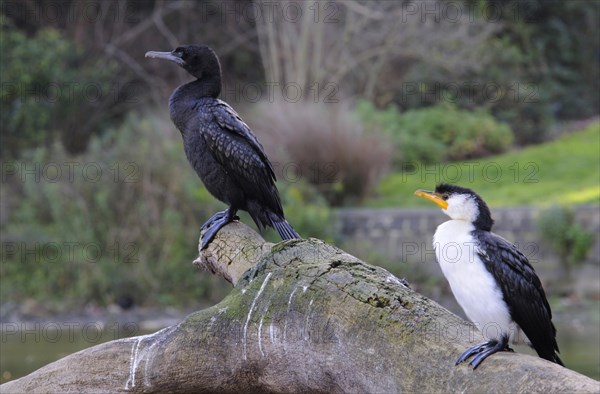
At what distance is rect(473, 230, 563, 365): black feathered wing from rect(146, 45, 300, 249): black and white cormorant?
6.62 feet

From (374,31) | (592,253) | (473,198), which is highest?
(374,31)

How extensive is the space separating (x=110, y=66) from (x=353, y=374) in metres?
15.2

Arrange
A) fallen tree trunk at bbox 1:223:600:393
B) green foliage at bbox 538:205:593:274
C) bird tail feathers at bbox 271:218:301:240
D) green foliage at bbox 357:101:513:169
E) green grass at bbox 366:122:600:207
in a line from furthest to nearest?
1. green foliage at bbox 357:101:513:169
2. green grass at bbox 366:122:600:207
3. green foliage at bbox 538:205:593:274
4. bird tail feathers at bbox 271:218:301:240
5. fallen tree trunk at bbox 1:223:600:393

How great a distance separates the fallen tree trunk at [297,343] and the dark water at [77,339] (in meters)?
4.72

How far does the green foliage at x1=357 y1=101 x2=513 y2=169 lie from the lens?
1673 centimetres

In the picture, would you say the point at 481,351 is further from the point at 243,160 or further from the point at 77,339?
the point at 77,339

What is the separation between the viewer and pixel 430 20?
18.9 metres

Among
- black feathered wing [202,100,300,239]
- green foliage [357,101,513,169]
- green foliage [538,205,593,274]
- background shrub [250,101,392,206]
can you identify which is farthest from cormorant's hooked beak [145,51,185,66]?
green foliage [357,101,513,169]

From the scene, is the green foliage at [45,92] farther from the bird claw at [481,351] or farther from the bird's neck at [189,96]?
the bird claw at [481,351]

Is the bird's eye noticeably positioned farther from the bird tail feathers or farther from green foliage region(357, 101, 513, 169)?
green foliage region(357, 101, 513, 169)

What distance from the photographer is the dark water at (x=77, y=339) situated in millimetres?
9359

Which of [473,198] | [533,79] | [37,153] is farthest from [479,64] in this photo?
[473,198]

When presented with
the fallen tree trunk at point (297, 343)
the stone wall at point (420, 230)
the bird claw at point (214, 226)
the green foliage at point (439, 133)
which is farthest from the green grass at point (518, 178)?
the fallen tree trunk at point (297, 343)

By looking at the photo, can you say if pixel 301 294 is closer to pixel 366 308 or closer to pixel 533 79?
pixel 366 308
